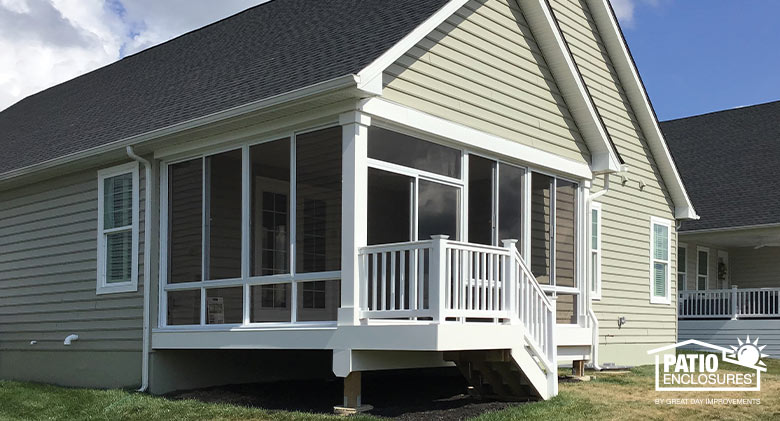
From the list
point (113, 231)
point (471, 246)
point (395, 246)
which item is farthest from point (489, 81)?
point (113, 231)

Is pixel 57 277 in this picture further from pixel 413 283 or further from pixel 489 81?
pixel 489 81

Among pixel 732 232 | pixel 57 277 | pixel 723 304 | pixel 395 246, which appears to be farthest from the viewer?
pixel 723 304

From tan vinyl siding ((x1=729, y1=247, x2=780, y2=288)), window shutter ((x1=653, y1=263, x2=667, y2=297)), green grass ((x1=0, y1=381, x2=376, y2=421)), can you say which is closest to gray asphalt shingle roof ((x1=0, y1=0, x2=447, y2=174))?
green grass ((x1=0, y1=381, x2=376, y2=421))

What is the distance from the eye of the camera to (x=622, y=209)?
17109mm

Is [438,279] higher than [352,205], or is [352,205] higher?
[352,205]

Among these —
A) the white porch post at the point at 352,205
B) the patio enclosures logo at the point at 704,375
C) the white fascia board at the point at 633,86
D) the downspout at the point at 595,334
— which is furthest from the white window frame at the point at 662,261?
the white porch post at the point at 352,205

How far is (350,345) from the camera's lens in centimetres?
994

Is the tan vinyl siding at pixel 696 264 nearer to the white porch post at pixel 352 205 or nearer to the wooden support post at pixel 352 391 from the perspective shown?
the white porch post at pixel 352 205

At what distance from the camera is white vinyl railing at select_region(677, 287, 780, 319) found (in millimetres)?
22781

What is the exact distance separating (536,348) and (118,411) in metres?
5.03

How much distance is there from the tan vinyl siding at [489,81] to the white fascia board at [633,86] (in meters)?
4.06

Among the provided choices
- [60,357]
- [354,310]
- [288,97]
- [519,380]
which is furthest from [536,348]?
[60,357]

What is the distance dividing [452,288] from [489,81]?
333 cm

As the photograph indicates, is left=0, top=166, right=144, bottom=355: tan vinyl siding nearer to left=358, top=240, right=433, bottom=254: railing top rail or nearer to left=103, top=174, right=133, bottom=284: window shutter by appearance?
left=103, top=174, right=133, bottom=284: window shutter
